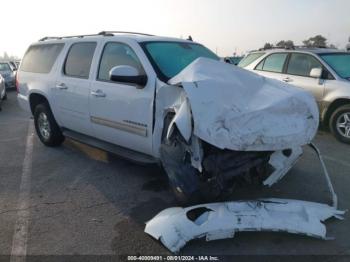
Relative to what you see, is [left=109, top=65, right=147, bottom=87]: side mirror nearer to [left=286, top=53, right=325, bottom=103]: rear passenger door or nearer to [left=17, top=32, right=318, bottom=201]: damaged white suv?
[left=17, top=32, right=318, bottom=201]: damaged white suv

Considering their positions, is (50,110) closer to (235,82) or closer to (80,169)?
(80,169)

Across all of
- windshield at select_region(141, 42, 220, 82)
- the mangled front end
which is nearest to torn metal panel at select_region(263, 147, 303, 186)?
the mangled front end

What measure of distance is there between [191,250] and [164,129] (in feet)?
4.40

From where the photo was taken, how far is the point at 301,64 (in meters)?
7.64

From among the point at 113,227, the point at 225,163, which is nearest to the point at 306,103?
the point at 225,163

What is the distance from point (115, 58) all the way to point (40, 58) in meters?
2.35

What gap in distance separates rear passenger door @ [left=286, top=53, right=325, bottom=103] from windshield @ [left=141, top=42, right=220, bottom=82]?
2.76 m

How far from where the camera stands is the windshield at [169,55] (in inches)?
176

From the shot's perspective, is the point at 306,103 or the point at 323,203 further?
the point at 323,203

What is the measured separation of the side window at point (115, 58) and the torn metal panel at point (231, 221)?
1.88 m

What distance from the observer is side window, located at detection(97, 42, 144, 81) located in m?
4.73

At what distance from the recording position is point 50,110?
6.49 metres

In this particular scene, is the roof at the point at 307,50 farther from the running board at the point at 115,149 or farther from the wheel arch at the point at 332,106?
the running board at the point at 115,149

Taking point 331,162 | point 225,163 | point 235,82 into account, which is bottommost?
point 331,162
